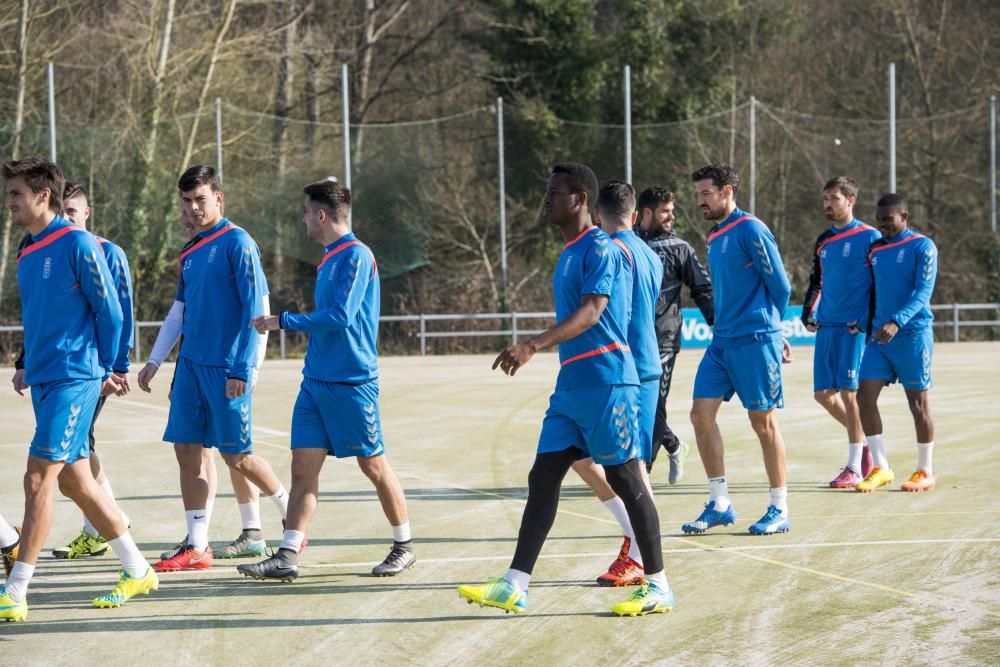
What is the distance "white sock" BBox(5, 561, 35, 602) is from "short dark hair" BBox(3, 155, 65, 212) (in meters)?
1.64

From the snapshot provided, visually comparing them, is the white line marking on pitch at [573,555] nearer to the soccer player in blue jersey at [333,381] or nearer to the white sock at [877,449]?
the soccer player in blue jersey at [333,381]

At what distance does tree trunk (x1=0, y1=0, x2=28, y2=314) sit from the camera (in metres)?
26.4

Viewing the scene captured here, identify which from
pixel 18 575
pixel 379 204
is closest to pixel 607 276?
pixel 18 575

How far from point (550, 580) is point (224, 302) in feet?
7.20

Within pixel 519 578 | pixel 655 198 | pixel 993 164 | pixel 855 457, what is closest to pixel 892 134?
pixel 993 164

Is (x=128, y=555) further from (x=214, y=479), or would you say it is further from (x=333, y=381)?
(x=333, y=381)

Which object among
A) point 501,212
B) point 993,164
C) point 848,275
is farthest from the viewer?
point 993,164

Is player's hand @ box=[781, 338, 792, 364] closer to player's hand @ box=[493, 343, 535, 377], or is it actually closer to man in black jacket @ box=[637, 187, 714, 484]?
man in black jacket @ box=[637, 187, 714, 484]

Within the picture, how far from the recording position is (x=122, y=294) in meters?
6.92

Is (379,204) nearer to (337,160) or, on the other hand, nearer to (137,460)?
(337,160)

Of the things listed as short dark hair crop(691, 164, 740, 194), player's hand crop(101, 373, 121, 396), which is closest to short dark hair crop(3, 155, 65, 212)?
player's hand crop(101, 373, 121, 396)

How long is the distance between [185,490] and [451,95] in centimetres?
3074

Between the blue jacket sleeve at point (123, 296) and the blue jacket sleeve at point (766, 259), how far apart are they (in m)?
3.54

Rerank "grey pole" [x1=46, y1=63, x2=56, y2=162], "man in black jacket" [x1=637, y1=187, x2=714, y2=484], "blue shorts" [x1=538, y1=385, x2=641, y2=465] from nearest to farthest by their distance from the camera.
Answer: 1. "blue shorts" [x1=538, y1=385, x2=641, y2=465]
2. "man in black jacket" [x1=637, y1=187, x2=714, y2=484]
3. "grey pole" [x1=46, y1=63, x2=56, y2=162]
